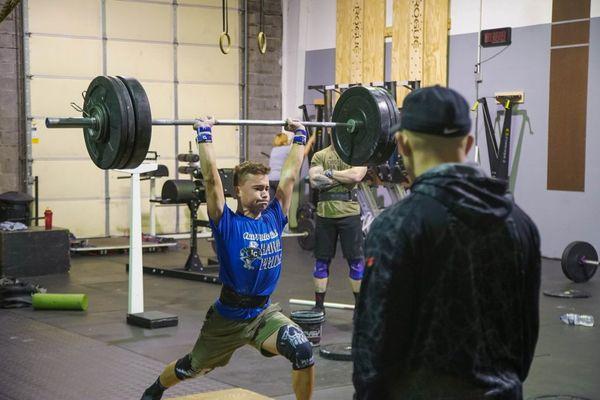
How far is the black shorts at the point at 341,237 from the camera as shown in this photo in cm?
646

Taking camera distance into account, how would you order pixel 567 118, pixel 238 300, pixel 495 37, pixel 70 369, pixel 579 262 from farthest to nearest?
pixel 495 37
pixel 567 118
pixel 579 262
pixel 70 369
pixel 238 300

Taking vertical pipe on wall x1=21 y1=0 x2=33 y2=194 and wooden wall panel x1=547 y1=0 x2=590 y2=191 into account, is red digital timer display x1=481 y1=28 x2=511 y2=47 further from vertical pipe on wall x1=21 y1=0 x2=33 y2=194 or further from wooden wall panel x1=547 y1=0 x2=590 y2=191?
vertical pipe on wall x1=21 y1=0 x2=33 y2=194

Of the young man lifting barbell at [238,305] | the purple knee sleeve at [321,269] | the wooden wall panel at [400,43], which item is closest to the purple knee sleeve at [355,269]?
the purple knee sleeve at [321,269]

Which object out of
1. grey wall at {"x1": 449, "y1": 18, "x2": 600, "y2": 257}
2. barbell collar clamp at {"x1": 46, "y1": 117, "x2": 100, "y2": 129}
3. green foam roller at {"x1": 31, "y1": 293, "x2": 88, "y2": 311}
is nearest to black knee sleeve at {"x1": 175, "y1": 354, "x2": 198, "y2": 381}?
barbell collar clamp at {"x1": 46, "y1": 117, "x2": 100, "y2": 129}

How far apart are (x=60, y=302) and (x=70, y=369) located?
1768 mm

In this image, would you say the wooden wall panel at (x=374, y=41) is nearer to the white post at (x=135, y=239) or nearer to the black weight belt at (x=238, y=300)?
the white post at (x=135, y=239)

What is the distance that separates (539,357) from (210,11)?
7.94m

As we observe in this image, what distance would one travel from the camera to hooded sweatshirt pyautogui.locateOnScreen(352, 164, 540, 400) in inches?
68.4

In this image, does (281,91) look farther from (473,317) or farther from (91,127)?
(473,317)

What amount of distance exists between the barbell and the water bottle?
266 centimetres

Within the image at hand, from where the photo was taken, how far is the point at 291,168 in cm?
421

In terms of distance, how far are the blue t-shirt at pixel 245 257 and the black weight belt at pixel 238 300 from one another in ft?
0.05

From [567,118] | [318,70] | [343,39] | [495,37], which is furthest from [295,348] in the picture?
[318,70]

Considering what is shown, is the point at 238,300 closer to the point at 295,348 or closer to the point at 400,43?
the point at 295,348
